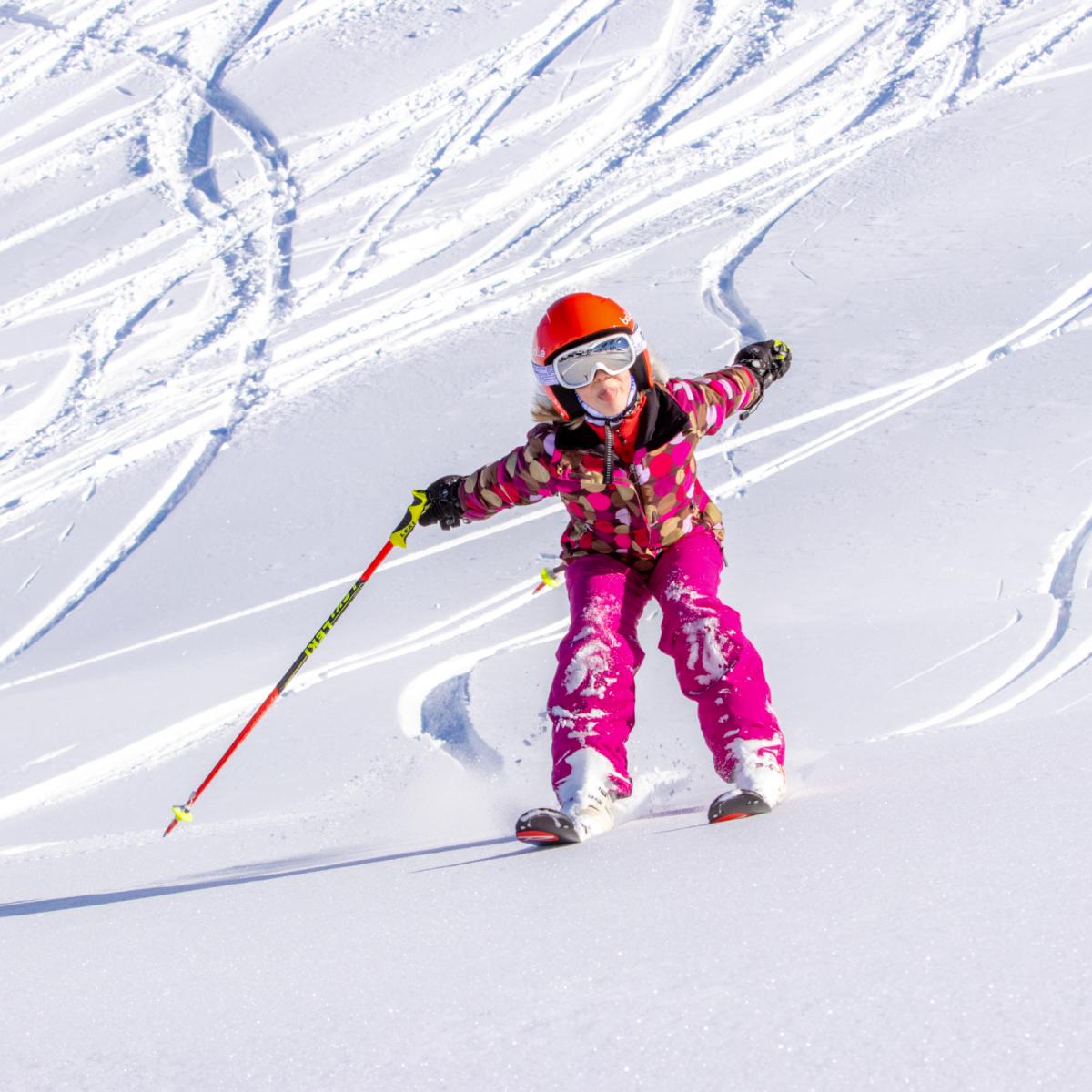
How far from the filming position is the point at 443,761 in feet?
11.6

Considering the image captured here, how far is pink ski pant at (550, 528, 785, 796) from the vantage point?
2.69 metres

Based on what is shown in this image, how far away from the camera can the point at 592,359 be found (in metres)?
3.07

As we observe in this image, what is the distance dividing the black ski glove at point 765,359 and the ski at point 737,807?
5.15 feet

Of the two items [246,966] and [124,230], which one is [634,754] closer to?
[246,966]

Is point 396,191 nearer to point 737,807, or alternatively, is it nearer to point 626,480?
point 626,480

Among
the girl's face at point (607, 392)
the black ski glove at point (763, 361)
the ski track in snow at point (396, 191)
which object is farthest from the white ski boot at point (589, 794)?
the ski track in snow at point (396, 191)

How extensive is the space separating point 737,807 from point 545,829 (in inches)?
15.1

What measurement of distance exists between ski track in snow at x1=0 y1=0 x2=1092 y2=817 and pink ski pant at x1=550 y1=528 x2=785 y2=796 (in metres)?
1.68

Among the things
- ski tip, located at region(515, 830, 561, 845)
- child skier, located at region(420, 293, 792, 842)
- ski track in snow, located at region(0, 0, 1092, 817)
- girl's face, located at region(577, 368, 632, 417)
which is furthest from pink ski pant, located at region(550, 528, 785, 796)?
ski track in snow, located at region(0, 0, 1092, 817)

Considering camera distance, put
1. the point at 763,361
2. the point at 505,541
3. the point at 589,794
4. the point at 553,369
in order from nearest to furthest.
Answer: the point at 589,794 < the point at 553,369 < the point at 763,361 < the point at 505,541

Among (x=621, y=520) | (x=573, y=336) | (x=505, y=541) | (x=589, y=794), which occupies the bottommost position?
(x=505, y=541)

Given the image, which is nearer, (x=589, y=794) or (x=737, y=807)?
(x=737, y=807)

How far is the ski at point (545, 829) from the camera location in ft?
7.51

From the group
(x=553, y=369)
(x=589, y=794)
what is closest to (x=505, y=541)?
(x=553, y=369)
